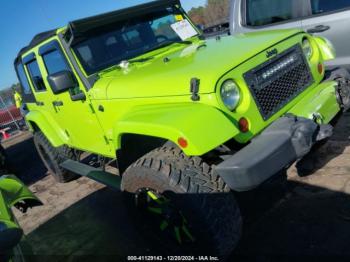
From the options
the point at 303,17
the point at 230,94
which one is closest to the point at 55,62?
the point at 230,94

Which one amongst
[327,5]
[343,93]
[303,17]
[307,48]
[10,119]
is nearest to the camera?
[343,93]

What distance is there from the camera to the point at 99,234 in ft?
13.6

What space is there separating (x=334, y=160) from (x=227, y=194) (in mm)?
2009

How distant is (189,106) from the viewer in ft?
9.04

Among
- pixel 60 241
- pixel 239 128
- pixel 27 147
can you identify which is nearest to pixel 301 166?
pixel 239 128

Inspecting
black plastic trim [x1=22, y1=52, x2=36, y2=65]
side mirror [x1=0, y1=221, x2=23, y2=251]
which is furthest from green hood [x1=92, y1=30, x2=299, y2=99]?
black plastic trim [x1=22, y1=52, x2=36, y2=65]

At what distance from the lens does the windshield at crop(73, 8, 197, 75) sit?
13.2 ft

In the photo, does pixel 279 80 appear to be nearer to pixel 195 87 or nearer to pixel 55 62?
pixel 195 87

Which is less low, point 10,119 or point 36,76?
point 36,76

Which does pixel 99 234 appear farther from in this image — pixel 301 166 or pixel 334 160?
pixel 334 160

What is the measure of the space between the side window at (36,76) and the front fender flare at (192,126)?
290 centimetres

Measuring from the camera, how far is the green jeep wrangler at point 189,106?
2.62m

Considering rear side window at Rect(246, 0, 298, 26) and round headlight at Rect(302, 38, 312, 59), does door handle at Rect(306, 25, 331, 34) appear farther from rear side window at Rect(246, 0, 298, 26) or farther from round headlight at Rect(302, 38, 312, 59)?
round headlight at Rect(302, 38, 312, 59)

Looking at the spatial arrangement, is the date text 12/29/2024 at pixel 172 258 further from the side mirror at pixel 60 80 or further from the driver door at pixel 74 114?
the side mirror at pixel 60 80
